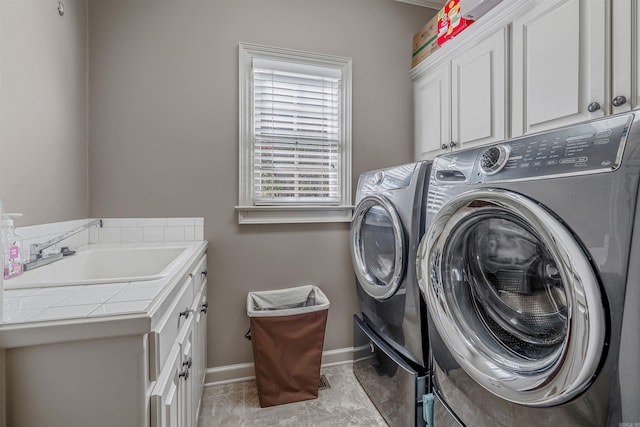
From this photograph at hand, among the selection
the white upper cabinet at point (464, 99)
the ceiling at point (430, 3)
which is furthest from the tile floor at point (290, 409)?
the ceiling at point (430, 3)

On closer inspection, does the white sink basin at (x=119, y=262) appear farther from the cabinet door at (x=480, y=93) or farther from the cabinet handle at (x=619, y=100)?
the cabinet handle at (x=619, y=100)

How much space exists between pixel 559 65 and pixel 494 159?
0.73 meters

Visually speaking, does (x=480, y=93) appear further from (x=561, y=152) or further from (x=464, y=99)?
(x=561, y=152)

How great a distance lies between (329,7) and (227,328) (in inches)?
90.2

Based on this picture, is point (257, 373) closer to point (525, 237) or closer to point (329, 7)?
point (525, 237)

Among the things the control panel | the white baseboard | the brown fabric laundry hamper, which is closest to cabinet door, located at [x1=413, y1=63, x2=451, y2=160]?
the control panel

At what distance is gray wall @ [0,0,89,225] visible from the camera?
102 cm

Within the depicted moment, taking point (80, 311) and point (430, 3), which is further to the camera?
point (430, 3)

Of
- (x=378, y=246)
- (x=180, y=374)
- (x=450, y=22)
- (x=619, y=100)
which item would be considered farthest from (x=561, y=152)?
(x=450, y=22)

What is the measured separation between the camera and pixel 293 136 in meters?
1.95

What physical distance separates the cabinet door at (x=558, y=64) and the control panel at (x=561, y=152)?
596 mm

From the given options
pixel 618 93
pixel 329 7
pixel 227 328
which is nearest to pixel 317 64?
pixel 329 7

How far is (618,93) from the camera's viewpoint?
103 cm

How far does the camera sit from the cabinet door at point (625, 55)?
3.21 ft
